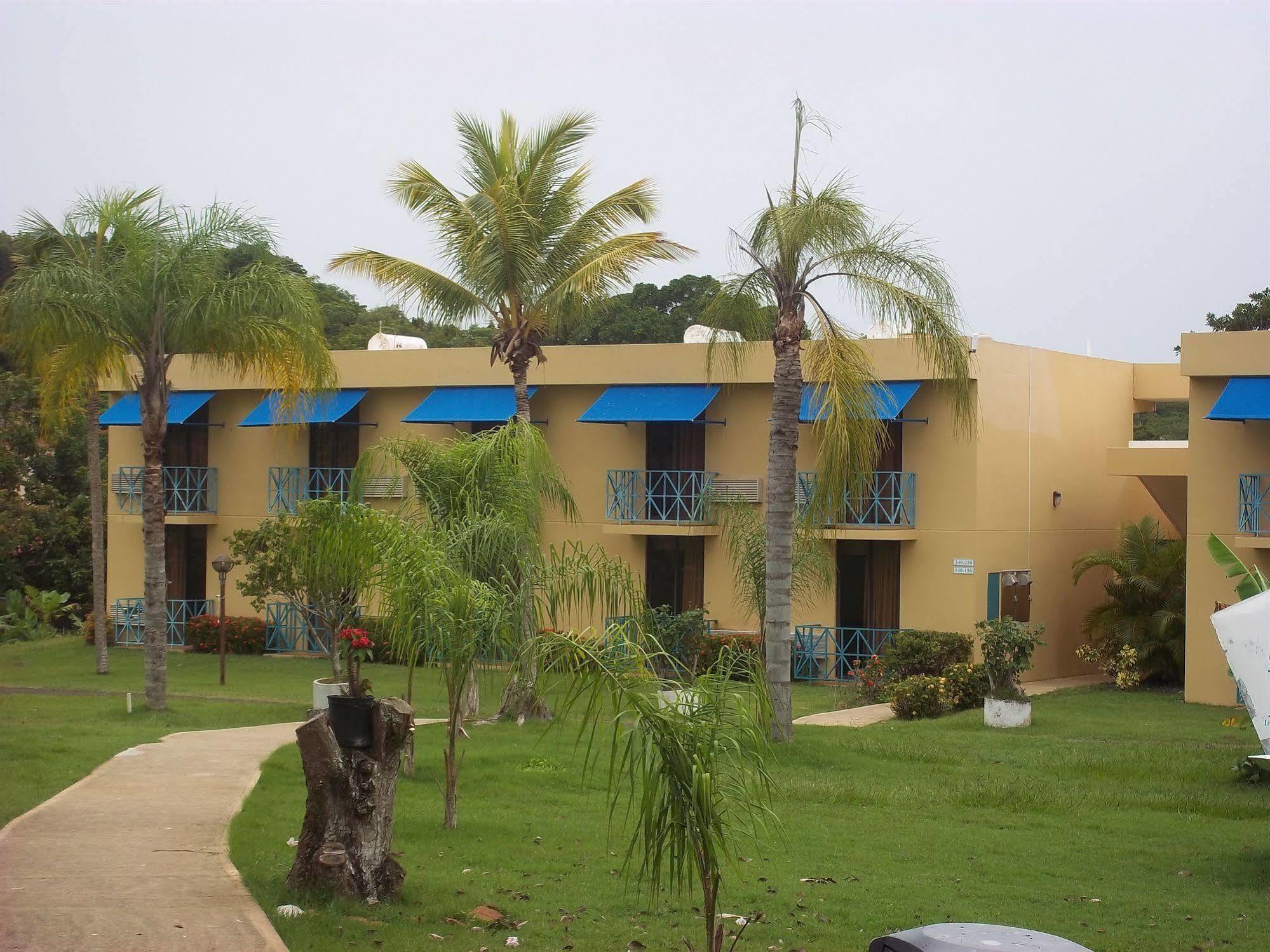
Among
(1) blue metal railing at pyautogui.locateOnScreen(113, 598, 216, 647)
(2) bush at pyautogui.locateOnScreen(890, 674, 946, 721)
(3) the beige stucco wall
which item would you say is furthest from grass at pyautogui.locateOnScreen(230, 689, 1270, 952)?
(1) blue metal railing at pyautogui.locateOnScreen(113, 598, 216, 647)

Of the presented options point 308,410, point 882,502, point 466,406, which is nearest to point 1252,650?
point 882,502

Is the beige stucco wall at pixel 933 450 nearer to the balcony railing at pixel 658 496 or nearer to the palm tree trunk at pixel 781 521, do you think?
the balcony railing at pixel 658 496

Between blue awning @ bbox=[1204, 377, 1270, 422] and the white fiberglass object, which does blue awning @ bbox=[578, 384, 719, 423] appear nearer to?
blue awning @ bbox=[1204, 377, 1270, 422]

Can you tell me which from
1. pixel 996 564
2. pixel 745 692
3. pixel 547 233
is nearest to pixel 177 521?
pixel 547 233

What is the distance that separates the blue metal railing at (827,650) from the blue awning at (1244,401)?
645 centimetres

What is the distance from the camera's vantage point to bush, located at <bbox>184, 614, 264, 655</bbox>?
86.8 ft

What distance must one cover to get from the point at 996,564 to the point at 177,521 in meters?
15.9

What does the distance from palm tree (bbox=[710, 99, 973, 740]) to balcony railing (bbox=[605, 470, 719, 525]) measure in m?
8.43

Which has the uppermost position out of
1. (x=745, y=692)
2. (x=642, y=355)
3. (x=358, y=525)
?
(x=642, y=355)

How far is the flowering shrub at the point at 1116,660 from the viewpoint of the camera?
20.8m

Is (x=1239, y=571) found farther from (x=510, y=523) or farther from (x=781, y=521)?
(x=510, y=523)

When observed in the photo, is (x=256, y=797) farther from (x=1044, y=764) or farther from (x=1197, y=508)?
→ (x=1197, y=508)

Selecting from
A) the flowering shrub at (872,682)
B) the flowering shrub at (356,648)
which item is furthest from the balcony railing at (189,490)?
the flowering shrub at (356,648)

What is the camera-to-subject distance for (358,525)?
948cm
